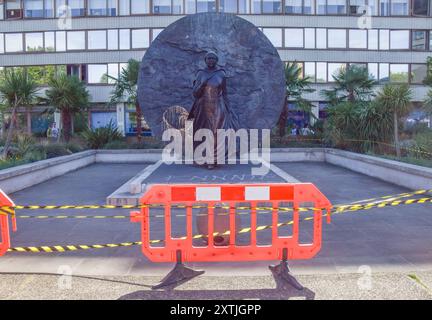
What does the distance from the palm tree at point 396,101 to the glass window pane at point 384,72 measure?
875 inches

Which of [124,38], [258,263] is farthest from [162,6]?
[258,263]

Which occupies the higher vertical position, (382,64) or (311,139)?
(382,64)

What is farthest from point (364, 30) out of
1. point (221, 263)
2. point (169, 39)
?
point (221, 263)

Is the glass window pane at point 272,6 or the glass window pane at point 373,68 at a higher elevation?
the glass window pane at point 272,6

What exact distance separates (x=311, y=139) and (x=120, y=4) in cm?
2296

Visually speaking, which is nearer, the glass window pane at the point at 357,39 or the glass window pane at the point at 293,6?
the glass window pane at the point at 293,6

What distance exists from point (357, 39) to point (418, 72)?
6.31 metres

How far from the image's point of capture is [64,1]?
37.5 meters

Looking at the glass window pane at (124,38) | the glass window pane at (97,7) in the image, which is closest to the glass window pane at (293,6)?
the glass window pane at (124,38)

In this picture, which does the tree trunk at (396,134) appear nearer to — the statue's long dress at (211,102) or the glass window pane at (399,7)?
the statue's long dress at (211,102)

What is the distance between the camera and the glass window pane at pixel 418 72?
38219mm

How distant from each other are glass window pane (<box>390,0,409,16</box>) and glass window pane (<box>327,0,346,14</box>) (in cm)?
432
